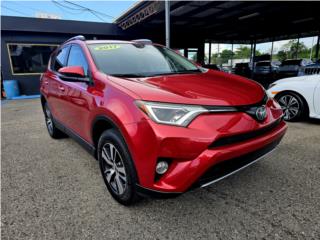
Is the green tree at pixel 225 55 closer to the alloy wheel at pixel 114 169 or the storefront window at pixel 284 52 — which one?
the storefront window at pixel 284 52

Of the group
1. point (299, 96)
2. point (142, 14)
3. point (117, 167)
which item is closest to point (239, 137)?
point (117, 167)

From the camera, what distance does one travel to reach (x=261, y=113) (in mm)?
2102

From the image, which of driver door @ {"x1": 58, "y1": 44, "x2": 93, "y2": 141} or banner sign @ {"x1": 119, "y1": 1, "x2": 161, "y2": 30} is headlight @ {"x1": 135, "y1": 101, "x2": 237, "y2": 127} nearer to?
driver door @ {"x1": 58, "y1": 44, "x2": 93, "y2": 141}

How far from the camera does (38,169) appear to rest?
325cm

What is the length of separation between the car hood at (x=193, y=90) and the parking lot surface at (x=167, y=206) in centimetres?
103

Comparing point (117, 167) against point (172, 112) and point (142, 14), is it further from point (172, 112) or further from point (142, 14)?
point (142, 14)

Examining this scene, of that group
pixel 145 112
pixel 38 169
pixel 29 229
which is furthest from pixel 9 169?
pixel 145 112

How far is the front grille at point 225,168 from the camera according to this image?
5.92ft

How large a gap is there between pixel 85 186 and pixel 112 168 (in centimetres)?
65

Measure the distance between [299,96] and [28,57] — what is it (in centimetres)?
1322

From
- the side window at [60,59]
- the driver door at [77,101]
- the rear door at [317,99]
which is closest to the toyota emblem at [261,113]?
the driver door at [77,101]

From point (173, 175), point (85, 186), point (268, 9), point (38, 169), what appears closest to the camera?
point (173, 175)

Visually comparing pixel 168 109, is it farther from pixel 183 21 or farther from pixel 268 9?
pixel 183 21

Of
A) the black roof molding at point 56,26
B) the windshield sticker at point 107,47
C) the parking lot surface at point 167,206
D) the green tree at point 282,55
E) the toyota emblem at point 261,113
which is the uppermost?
the black roof molding at point 56,26
